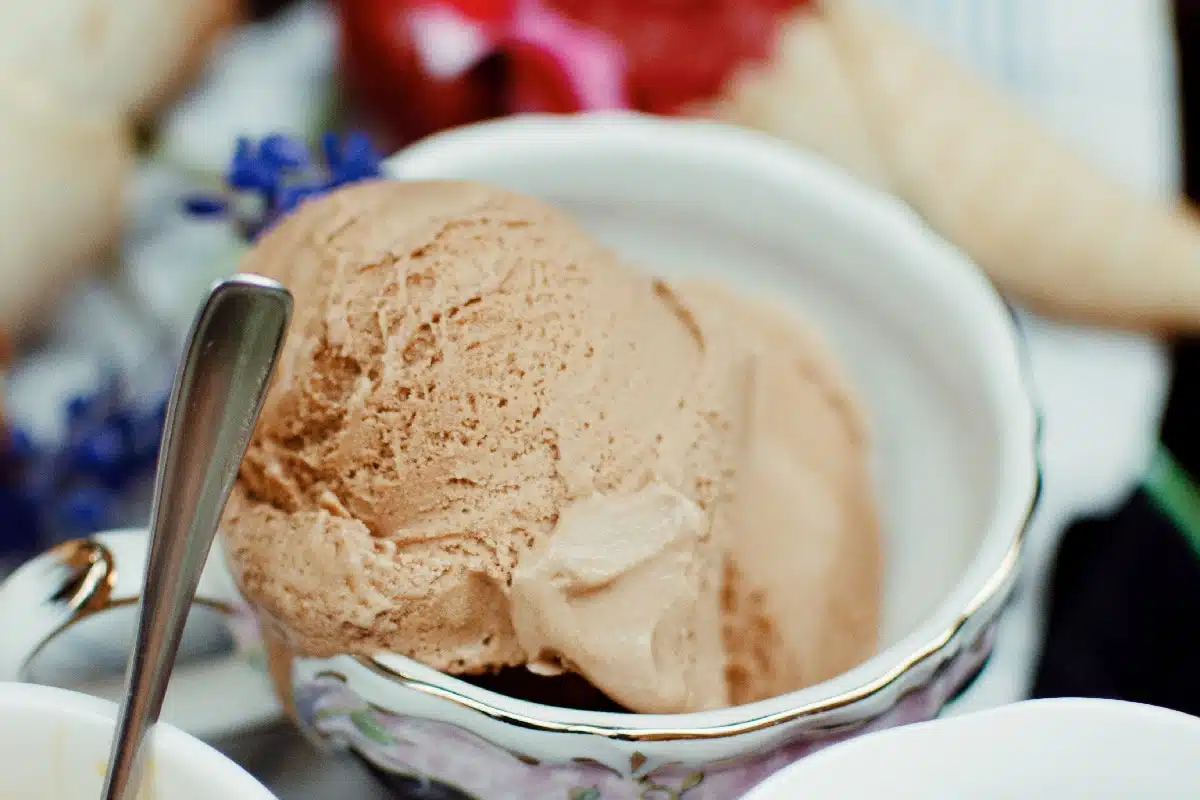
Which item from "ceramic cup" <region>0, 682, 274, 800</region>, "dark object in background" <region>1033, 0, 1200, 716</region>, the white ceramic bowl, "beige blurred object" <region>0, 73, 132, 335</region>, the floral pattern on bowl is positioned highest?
"beige blurred object" <region>0, 73, 132, 335</region>

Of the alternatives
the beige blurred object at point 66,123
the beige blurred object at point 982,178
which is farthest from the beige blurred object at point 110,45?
the beige blurred object at point 982,178

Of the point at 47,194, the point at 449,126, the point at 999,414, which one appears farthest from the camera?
the point at 449,126

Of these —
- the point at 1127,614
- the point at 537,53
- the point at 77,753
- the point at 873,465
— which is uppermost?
the point at 537,53

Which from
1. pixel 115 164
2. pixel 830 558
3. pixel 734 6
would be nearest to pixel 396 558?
pixel 830 558

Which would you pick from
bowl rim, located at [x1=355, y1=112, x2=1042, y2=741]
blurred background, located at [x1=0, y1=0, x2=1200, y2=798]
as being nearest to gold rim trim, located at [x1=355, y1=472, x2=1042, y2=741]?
bowl rim, located at [x1=355, y1=112, x2=1042, y2=741]

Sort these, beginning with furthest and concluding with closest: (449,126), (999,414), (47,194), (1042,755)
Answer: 1. (449,126)
2. (47,194)
3. (999,414)
4. (1042,755)

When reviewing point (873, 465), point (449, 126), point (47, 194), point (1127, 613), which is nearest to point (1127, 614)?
point (1127, 613)

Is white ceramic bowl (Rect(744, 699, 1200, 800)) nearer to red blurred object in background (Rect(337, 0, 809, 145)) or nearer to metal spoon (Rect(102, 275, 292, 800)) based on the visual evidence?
metal spoon (Rect(102, 275, 292, 800))

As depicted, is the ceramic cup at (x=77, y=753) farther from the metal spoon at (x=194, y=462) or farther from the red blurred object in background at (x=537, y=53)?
the red blurred object in background at (x=537, y=53)

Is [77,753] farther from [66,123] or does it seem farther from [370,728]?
[66,123]
